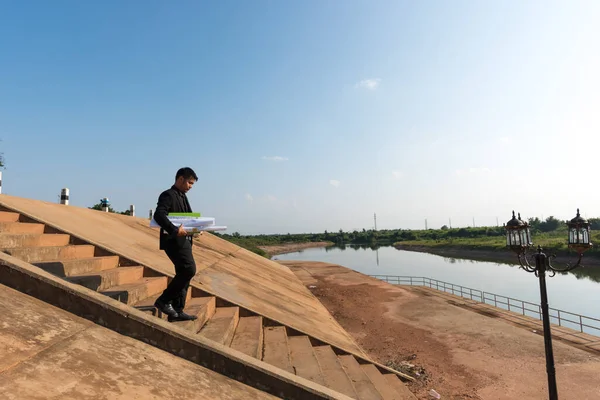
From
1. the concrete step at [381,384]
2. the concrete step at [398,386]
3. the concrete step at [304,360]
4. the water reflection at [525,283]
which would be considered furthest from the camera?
the water reflection at [525,283]

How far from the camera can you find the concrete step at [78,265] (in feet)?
10.9

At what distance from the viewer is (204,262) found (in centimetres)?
788

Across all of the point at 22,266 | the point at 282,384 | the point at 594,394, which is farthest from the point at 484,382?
the point at 22,266

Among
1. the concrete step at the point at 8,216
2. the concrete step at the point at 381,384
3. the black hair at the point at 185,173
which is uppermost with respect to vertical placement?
the black hair at the point at 185,173

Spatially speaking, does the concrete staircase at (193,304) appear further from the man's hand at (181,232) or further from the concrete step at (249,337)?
the man's hand at (181,232)

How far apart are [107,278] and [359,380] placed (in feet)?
11.7

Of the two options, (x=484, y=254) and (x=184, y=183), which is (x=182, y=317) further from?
(x=484, y=254)

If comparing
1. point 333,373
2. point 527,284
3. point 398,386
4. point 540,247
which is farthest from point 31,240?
point 527,284

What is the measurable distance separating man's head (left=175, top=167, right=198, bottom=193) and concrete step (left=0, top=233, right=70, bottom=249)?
6.08ft

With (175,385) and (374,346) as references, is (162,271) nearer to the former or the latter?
(175,385)

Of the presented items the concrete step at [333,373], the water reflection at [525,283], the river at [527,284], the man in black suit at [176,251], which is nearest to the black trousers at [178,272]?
the man in black suit at [176,251]

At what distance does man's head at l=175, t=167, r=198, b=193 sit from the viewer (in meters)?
3.51

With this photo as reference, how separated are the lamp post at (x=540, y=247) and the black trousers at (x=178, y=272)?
18.3 feet

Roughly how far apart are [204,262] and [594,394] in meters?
9.66
